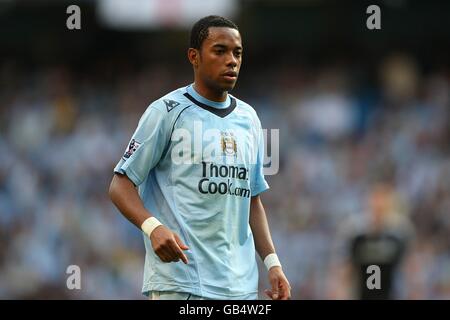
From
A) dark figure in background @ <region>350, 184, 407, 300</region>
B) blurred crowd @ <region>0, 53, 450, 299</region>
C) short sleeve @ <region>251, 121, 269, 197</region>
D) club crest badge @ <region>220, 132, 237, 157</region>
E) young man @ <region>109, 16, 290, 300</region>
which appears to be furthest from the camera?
blurred crowd @ <region>0, 53, 450, 299</region>

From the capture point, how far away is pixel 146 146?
5.45 meters

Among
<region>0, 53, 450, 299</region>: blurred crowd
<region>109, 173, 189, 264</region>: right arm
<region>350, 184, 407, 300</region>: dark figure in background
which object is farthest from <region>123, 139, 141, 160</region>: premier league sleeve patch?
<region>0, 53, 450, 299</region>: blurred crowd

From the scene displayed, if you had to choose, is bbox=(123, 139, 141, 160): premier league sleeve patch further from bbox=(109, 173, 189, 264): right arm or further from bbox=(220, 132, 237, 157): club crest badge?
bbox=(220, 132, 237, 157): club crest badge

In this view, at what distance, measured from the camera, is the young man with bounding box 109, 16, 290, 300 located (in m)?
5.44

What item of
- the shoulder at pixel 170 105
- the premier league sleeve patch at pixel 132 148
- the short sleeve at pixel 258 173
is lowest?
the short sleeve at pixel 258 173

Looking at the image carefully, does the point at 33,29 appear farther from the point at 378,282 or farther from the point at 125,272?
the point at 378,282

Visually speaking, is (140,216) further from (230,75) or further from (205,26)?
(205,26)

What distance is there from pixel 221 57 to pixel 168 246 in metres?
1.07

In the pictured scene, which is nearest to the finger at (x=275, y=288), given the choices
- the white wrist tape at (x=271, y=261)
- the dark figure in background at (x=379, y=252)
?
the white wrist tape at (x=271, y=261)

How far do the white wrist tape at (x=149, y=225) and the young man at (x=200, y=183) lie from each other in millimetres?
22

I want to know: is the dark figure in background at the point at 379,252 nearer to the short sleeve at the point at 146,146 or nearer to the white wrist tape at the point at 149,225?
the short sleeve at the point at 146,146

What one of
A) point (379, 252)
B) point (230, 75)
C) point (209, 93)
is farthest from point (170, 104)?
point (379, 252)

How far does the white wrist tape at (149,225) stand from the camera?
17.1 feet
